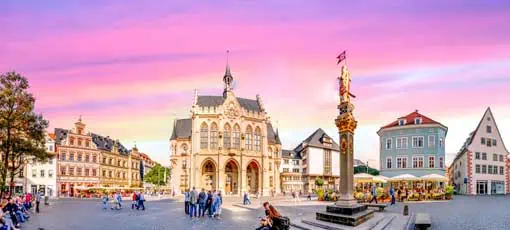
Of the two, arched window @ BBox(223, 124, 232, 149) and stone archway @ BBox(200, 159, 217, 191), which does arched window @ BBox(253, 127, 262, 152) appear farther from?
stone archway @ BBox(200, 159, 217, 191)

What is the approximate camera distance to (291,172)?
364ft

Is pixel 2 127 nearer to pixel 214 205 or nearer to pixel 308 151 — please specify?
pixel 214 205

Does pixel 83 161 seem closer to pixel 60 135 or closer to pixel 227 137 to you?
pixel 60 135

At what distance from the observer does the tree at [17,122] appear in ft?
111

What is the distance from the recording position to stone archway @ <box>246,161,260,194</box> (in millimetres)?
83562

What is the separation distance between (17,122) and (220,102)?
5080 cm

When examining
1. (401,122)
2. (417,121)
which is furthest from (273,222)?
(401,122)

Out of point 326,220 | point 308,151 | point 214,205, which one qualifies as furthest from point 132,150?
point 326,220

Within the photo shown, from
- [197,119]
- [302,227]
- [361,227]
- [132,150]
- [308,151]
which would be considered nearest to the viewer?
[361,227]

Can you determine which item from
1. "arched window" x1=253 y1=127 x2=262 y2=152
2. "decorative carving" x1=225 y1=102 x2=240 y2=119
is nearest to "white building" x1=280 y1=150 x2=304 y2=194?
"arched window" x1=253 y1=127 x2=262 y2=152

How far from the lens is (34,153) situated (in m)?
35.6

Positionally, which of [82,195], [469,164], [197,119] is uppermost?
[197,119]

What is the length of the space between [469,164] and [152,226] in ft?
208

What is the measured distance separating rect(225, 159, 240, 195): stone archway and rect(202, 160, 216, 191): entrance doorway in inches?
83.6
